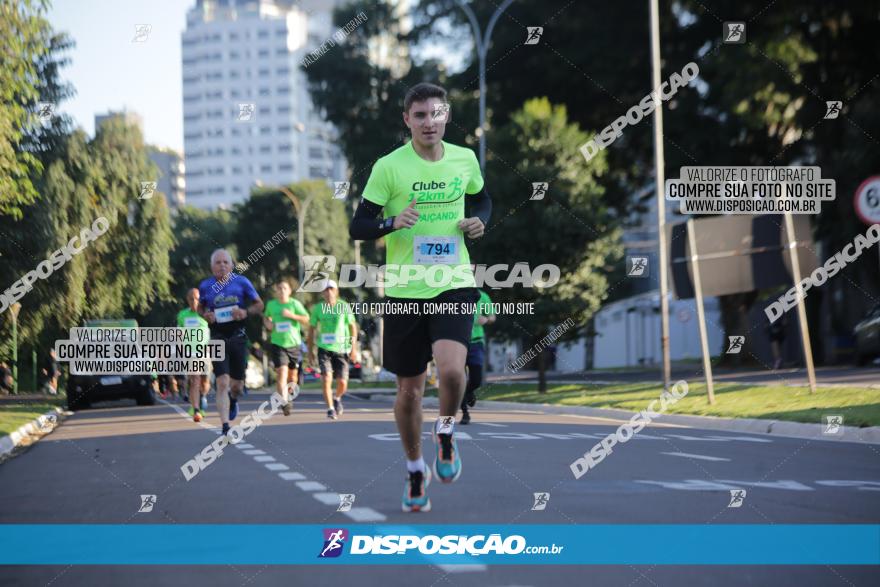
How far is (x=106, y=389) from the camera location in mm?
33812

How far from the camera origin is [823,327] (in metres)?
38.8

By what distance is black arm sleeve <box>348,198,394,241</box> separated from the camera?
778 cm

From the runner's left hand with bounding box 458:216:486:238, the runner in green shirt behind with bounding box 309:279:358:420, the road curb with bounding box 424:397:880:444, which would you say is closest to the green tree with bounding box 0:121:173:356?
the runner in green shirt behind with bounding box 309:279:358:420

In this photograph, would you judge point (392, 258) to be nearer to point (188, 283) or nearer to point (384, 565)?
point (384, 565)

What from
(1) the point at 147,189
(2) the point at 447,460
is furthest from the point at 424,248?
(1) the point at 147,189

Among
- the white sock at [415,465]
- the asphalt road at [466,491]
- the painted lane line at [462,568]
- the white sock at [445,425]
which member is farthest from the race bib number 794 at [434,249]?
the painted lane line at [462,568]

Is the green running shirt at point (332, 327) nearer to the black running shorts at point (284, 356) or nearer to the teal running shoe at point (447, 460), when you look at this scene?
the black running shorts at point (284, 356)

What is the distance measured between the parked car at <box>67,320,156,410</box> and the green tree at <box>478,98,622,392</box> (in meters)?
9.08

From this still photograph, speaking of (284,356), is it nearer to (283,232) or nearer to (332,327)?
(332,327)

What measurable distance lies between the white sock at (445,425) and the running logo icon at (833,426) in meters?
8.77

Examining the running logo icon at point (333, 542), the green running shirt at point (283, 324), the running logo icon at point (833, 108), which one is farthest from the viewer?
the running logo icon at point (833, 108)

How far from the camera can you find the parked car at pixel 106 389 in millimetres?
33094

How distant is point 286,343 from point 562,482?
11.6 m

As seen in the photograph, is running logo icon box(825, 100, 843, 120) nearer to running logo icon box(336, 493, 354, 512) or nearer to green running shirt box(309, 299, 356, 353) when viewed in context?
green running shirt box(309, 299, 356, 353)
